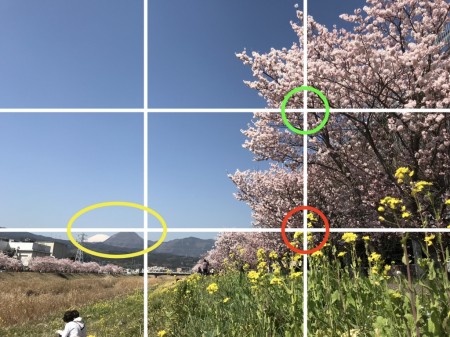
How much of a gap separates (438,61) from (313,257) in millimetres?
7678

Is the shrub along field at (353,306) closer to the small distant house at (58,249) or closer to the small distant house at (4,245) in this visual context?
the small distant house at (4,245)

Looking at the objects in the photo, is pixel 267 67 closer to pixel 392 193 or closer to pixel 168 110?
pixel 392 193

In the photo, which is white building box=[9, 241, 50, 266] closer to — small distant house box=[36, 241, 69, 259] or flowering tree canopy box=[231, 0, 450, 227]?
small distant house box=[36, 241, 69, 259]

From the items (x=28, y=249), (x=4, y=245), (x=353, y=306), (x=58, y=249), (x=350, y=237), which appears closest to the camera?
(x=350, y=237)

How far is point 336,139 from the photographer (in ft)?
39.4

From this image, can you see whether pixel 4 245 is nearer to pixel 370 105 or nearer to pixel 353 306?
pixel 370 105

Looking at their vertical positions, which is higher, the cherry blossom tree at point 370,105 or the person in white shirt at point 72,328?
the cherry blossom tree at point 370,105

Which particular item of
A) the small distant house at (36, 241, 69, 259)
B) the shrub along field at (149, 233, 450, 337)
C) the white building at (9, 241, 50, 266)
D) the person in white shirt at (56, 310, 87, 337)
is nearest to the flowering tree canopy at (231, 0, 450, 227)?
the shrub along field at (149, 233, 450, 337)

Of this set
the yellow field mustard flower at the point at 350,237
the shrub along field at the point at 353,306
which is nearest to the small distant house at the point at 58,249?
the shrub along field at the point at 353,306

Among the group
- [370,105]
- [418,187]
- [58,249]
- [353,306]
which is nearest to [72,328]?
[353,306]

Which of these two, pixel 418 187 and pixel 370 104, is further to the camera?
pixel 370 104

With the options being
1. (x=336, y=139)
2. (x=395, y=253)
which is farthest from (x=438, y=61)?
(x=395, y=253)

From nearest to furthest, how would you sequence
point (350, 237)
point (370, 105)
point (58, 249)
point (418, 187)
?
point (418, 187) < point (350, 237) < point (370, 105) < point (58, 249)

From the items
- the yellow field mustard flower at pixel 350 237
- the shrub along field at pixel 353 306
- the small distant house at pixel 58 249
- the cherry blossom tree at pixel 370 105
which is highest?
the cherry blossom tree at pixel 370 105
